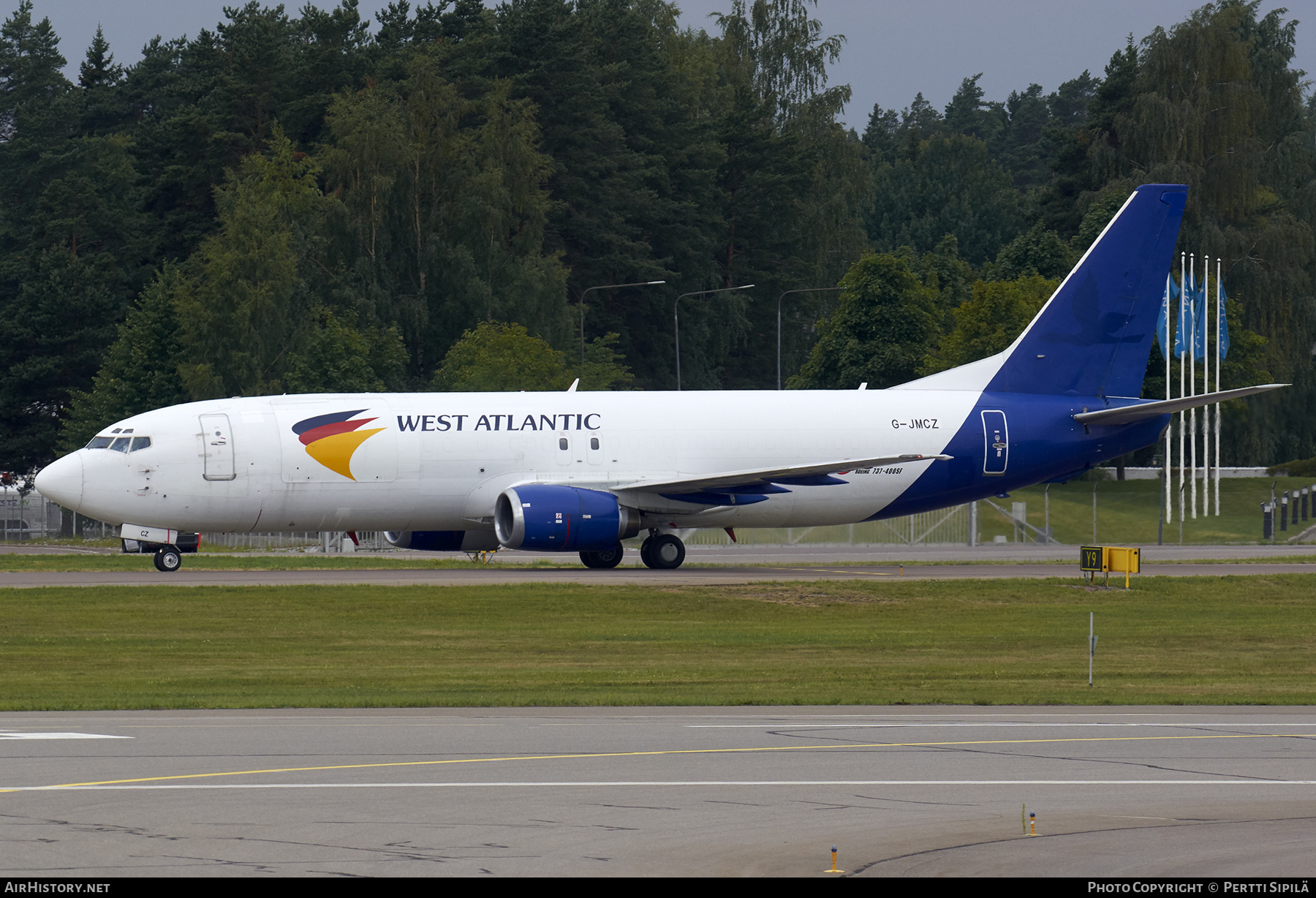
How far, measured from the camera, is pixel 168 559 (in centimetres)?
4462

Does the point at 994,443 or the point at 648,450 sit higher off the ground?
the point at 994,443

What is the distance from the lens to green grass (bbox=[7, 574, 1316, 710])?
22.9 meters

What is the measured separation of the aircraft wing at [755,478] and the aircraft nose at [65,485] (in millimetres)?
12642

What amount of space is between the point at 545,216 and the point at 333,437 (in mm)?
61928

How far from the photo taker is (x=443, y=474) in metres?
42.8

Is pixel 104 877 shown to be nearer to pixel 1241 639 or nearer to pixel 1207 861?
pixel 1207 861

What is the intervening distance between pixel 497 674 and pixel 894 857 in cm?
1418

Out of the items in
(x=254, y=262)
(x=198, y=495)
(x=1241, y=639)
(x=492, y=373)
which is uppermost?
(x=254, y=262)

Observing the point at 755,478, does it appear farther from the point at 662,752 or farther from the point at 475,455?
the point at 662,752

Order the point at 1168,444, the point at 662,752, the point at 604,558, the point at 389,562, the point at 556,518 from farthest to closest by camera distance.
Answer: the point at 1168,444
the point at 389,562
the point at 604,558
the point at 556,518
the point at 662,752

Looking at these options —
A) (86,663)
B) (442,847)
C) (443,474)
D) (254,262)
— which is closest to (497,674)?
(86,663)

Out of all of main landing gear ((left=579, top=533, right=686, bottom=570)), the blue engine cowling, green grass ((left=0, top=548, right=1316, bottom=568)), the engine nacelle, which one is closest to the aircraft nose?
main landing gear ((left=579, top=533, right=686, bottom=570))

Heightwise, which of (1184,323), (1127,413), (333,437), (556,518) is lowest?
(556,518)

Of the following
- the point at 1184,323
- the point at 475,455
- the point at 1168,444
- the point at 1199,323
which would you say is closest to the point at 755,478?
the point at 475,455
